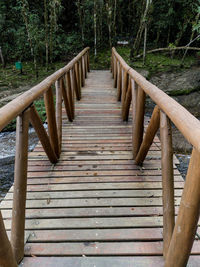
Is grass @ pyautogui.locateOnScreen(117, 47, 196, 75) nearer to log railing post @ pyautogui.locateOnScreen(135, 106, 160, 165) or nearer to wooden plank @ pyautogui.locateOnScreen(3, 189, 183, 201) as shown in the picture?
log railing post @ pyautogui.locateOnScreen(135, 106, 160, 165)

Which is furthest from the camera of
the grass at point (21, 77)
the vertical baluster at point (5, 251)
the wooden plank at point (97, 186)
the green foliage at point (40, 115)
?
the grass at point (21, 77)

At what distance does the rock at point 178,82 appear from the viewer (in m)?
8.07

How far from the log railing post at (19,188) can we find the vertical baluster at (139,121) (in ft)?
4.48

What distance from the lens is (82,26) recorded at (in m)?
12.6

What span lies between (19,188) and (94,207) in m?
0.82

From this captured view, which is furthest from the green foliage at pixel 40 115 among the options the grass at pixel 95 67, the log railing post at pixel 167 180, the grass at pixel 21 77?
the log railing post at pixel 167 180

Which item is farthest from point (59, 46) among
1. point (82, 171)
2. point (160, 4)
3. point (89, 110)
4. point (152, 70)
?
point (82, 171)

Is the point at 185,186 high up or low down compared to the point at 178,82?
up

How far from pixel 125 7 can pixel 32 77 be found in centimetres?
1046

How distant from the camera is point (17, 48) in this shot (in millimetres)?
12594

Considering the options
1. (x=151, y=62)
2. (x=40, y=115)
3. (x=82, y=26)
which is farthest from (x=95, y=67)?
(x=40, y=115)

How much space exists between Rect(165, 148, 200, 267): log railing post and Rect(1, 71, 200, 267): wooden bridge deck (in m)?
0.45

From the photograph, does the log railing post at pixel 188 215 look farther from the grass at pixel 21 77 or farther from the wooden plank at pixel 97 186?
the grass at pixel 21 77

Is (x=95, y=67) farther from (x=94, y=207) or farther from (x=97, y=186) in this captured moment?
(x=94, y=207)
